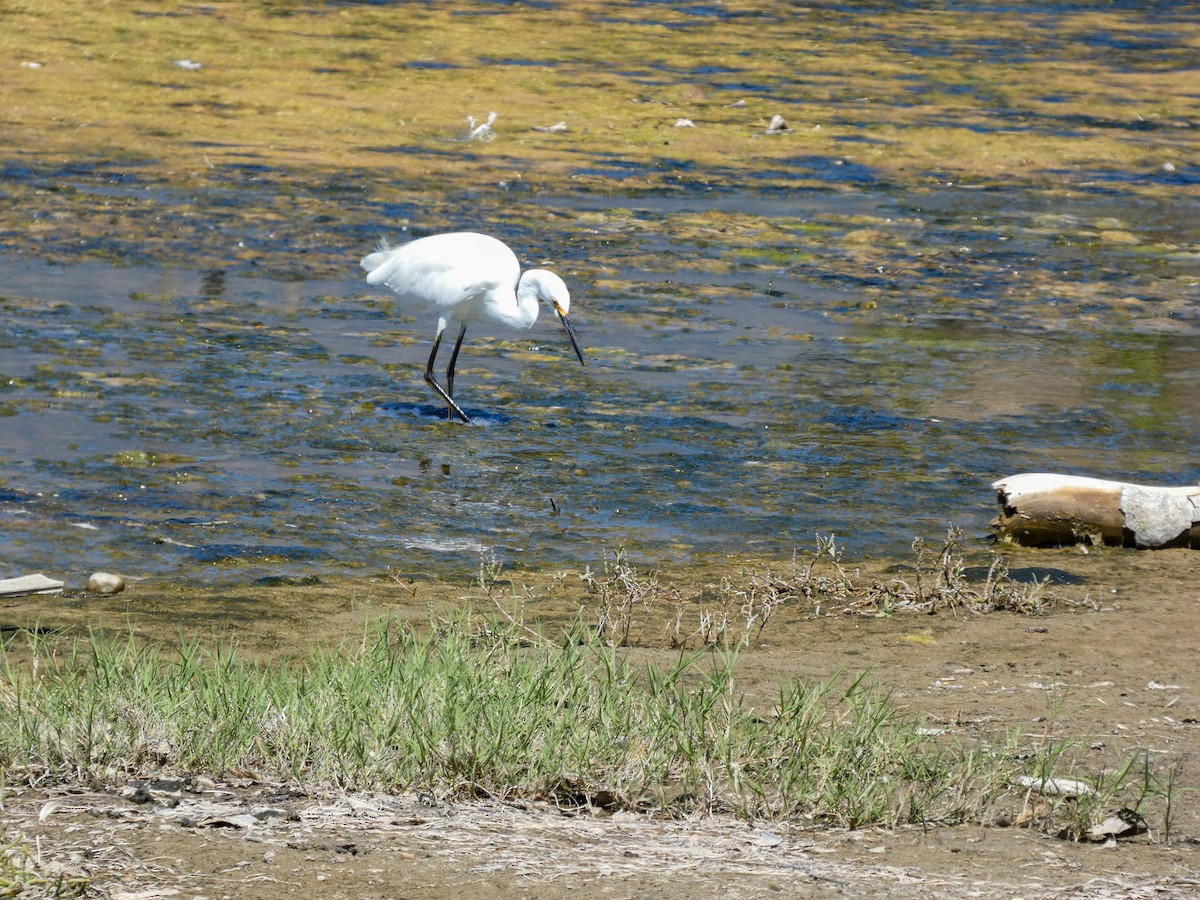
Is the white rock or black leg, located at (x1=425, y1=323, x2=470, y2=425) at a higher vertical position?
the white rock

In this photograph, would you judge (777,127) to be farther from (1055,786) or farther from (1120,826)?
(1120,826)

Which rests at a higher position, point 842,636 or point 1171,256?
point 1171,256

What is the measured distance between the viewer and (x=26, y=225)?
13.2m

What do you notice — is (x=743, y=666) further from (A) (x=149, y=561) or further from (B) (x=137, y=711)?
(A) (x=149, y=561)

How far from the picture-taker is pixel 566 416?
9422 mm

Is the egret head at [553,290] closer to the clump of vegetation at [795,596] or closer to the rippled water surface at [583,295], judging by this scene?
A: the rippled water surface at [583,295]

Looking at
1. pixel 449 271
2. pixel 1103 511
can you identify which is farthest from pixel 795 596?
pixel 449 271

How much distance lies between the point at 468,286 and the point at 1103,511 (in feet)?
11.9

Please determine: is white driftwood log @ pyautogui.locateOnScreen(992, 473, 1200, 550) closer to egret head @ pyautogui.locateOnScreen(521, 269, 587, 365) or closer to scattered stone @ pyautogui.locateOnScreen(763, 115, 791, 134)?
egret head @ pyautogui.locateOnScreen(521, 269, 587, 365)

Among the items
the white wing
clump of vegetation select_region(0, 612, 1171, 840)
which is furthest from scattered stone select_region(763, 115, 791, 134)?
clump of vegetation select_region(0, 612, 1171, 840)

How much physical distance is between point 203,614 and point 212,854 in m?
2.65

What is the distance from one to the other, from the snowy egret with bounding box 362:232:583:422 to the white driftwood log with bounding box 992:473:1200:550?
2.80 metres

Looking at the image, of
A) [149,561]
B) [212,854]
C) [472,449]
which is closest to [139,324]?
[472,449]

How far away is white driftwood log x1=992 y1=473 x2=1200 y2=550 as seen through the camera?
→ 7.45m
